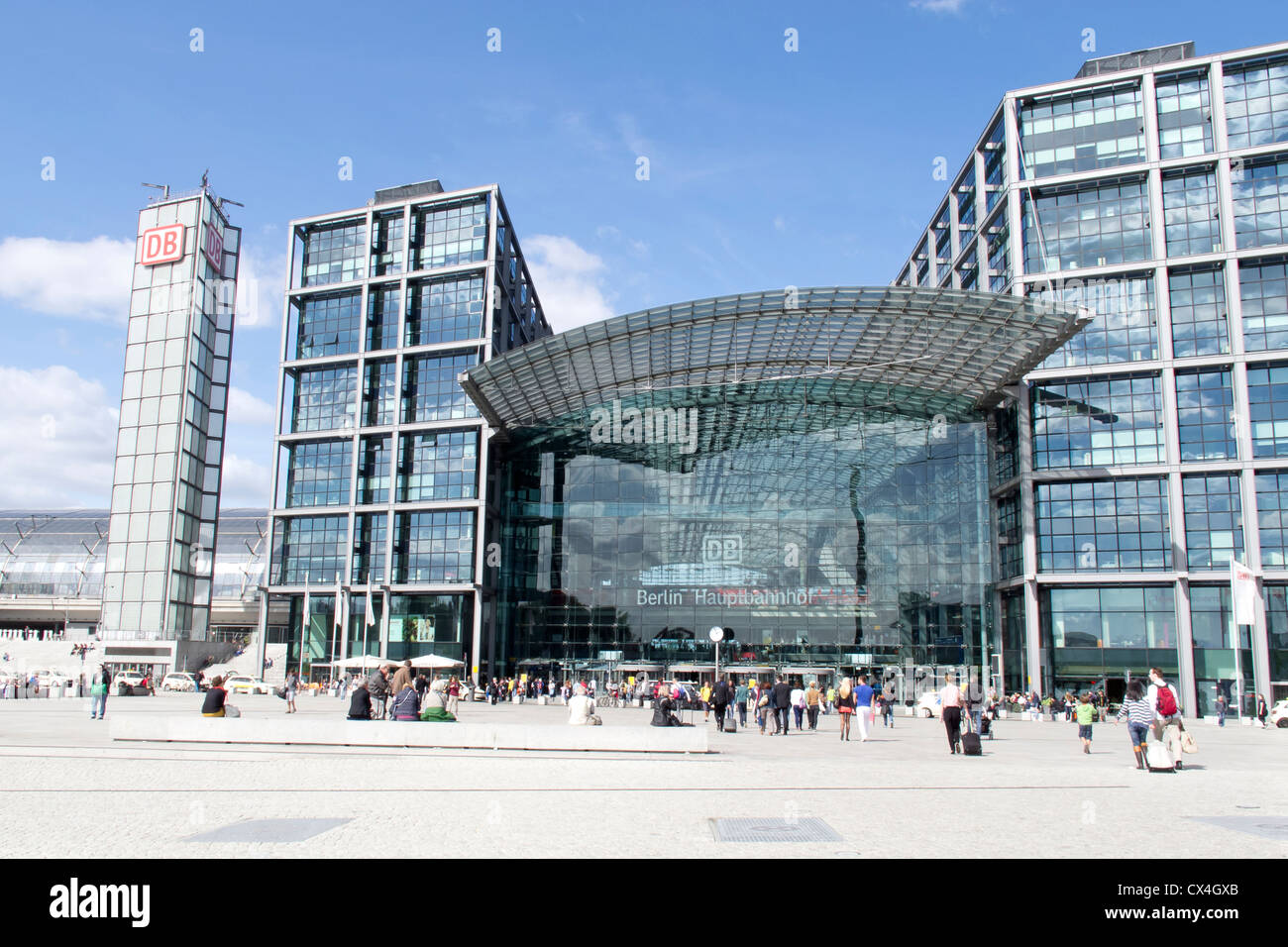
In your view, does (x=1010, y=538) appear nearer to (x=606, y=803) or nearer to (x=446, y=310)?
(x=446, y=310)

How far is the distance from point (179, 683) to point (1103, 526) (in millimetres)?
52706

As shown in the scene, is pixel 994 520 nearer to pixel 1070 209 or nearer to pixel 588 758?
pixel 1070 209

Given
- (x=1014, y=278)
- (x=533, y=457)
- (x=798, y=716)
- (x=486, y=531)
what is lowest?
(x=798, y=716)

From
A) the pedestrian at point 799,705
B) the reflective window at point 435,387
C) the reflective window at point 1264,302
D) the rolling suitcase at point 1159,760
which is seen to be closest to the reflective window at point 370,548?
the reflective window at point 435,387

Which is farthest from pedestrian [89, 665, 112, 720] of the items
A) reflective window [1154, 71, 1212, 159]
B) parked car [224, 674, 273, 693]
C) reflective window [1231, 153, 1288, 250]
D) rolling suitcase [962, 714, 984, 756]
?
reflective window [1154, 71, 1212, 159]

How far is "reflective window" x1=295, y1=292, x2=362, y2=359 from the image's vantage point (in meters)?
64.7

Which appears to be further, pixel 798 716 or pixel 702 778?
pixel 798 716

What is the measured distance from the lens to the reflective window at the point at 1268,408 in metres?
46.4

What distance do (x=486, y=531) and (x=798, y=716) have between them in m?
33.2

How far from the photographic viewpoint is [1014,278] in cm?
5097

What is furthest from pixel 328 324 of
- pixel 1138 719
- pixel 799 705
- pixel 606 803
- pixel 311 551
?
pixel 606 803

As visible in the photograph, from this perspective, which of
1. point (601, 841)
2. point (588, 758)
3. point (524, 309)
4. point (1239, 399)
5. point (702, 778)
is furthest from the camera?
point (524, 309)

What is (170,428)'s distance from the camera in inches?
2815
